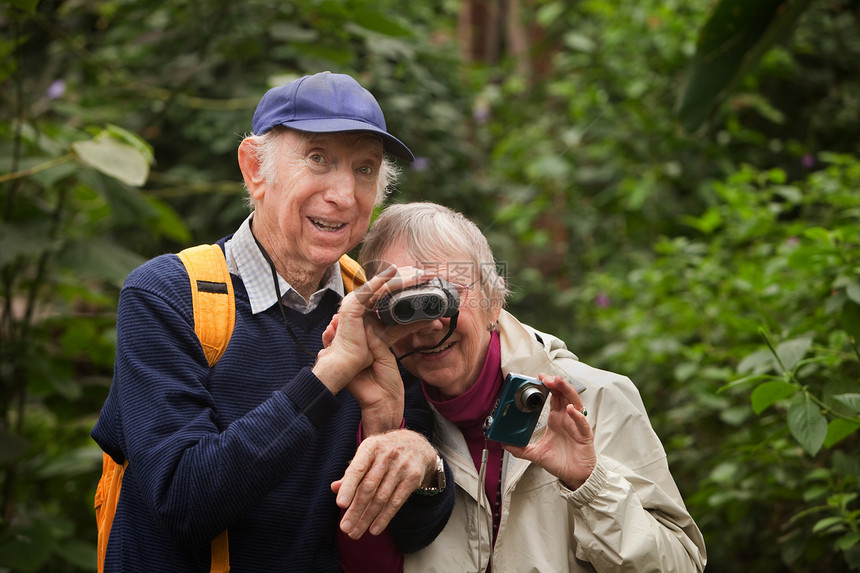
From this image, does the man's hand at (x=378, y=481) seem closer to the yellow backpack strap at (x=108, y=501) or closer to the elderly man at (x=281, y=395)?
the elderly man at (x=281, y=395)

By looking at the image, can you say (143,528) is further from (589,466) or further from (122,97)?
(122,97)

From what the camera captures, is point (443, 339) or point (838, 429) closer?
point (443, 339)

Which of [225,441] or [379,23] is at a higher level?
[379,23]

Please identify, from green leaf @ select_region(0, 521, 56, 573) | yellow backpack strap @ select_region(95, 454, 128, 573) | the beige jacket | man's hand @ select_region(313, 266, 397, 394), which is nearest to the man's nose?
man's hand @ select_region(313, 266, 397, 394)

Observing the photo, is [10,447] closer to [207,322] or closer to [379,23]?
[207,322]

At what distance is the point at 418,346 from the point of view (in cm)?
166

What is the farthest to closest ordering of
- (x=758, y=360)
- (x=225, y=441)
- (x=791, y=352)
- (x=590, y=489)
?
(x=758, y=360)
(x=791, y=352)
(x=590, y=489)
(x=225, y=441)

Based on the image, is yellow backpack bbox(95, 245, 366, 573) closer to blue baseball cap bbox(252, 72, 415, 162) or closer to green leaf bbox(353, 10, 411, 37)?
blue baseball cap bbox(252, 72, 415, 162)

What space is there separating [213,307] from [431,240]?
0.49m

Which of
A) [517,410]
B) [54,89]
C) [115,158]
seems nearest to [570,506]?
[517,410]

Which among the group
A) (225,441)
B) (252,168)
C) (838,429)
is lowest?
(838,429)

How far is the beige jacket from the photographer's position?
1.53 metres

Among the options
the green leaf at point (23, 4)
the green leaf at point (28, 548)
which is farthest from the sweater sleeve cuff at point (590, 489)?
the green leaf at point (23, 4)

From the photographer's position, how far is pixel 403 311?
4.64 ft
